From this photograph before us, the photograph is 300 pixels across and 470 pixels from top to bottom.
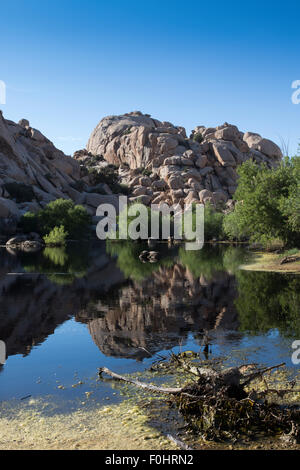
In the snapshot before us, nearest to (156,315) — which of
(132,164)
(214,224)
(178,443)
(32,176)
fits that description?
(178,443)

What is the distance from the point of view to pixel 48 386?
1072 centimetres

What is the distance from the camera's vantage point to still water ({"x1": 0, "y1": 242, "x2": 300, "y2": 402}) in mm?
12023

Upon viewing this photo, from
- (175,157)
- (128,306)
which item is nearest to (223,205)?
(175,157)

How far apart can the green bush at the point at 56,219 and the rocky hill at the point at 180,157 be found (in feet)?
117

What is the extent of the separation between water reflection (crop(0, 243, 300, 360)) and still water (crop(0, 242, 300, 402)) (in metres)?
0.05

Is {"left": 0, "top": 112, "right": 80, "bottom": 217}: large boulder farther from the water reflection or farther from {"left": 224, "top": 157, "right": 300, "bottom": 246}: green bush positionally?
the water reflection

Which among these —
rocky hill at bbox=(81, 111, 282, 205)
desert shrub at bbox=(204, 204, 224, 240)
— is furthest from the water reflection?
rocky hill at bbox=(81, 111, 282, 205)

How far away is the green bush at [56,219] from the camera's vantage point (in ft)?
276

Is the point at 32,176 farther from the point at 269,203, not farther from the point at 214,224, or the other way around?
the point at 269,203

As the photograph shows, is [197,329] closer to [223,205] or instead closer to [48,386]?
[48,386]

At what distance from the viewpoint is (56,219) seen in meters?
84.2

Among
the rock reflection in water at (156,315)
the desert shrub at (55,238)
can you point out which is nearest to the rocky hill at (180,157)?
the desert shrub at (55,238)

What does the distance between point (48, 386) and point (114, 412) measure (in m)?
2.70
